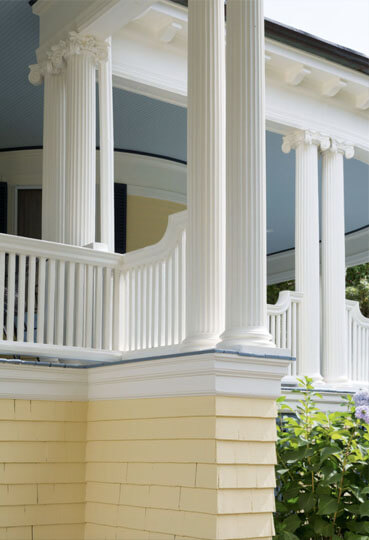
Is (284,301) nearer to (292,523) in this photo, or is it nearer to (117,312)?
(117,312)

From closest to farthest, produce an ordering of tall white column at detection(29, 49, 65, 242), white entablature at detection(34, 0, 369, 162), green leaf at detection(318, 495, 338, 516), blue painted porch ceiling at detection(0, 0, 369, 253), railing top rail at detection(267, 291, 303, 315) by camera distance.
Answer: green leaf at detection(318, 495, 338, 516) → white entablature at detection(34, 0, 369, 162) → tall white column at detection(29, 49, 65, 242) → blue painted porch ceiling at detection(0, 0, 369, 253) → railing top rail at detection(267, 291, 303, 315)

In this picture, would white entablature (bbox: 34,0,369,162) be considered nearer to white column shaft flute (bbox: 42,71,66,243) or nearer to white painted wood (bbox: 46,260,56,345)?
white column shaft flute (bbox: 42,71,66,243)

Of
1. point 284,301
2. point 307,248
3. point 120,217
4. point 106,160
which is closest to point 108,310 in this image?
point 106,160

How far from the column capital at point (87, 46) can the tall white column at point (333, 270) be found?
379cm

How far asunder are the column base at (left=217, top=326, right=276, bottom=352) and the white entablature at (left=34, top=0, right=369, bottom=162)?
3.59 metres

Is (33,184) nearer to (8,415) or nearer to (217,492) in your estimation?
(8,415)

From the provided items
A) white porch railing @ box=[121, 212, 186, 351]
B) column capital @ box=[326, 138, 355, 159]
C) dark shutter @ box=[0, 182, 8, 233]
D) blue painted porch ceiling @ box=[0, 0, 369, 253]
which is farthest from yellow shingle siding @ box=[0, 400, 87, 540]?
dark shutter @ box=[0, 182, 8, 233]

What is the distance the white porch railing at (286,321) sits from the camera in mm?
9336

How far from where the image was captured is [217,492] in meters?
4.89

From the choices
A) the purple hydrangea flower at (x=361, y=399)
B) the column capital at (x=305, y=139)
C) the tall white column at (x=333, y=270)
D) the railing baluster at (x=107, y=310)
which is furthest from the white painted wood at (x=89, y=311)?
the column capital at (x=305, y=139)

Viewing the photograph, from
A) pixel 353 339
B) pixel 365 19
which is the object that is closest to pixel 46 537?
pixel 353 339

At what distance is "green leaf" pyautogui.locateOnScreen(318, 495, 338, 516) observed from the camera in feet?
18.8

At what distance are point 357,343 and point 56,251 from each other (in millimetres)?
5227

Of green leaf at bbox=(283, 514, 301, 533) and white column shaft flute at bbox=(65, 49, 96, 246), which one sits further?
white column shaft flute at bbox=(65, 49, 96, 246)
